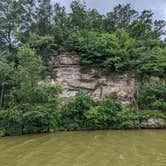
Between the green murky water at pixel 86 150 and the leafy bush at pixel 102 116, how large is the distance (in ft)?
8.55

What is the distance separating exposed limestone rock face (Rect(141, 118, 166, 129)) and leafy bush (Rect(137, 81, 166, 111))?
124cm

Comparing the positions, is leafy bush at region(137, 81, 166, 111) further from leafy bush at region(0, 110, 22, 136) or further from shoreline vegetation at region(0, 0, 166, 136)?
leafy bush at region(0, 110, 22, 136)

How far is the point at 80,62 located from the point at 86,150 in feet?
42.1

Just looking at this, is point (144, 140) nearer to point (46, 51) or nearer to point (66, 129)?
point (66, 129)

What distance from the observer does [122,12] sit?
31.6 meters

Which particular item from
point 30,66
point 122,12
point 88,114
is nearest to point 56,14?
point 122,12

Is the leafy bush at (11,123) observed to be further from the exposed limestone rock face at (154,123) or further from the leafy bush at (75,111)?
the exposed limestone rock face at (154,123)

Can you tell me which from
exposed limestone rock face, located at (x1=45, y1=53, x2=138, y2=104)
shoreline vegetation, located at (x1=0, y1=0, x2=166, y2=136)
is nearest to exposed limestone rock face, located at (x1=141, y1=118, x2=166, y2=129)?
shoreline vegetation, located at (x1=0, y1=0, x2=166, y2=136)

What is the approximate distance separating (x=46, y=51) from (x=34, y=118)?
7727 mm

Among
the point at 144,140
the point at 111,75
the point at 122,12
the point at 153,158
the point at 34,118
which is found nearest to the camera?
the point at 153,158

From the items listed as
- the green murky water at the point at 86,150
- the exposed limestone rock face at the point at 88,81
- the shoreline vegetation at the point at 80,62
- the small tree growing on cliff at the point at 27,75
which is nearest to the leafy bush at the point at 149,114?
the shoreline vegetation at the point at 80,62

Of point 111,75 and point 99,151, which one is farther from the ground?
point 111,75

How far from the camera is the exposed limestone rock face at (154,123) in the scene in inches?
874

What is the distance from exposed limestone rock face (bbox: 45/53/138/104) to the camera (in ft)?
81.9
